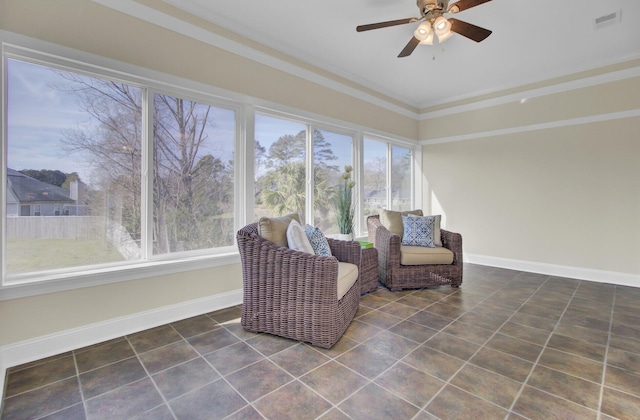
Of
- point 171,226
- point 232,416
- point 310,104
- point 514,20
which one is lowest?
point 232,416

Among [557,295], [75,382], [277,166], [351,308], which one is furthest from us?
[277,166]

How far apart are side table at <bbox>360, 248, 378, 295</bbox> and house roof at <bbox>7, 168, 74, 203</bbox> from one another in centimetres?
273

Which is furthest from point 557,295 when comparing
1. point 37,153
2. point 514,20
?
point 37,153

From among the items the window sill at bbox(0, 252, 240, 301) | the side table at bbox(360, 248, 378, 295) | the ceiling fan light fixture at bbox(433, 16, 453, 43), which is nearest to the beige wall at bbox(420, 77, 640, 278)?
the side table at bbox(360, 248, 378, 295)

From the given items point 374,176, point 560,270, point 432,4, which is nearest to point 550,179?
point 560,270

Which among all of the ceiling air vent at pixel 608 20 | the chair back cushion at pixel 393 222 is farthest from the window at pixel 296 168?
the ceiling air vent at pixel 608 20

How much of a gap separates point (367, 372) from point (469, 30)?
270 cm

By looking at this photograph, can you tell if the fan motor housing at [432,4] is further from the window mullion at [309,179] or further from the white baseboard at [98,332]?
the white baseboard at [98,332]

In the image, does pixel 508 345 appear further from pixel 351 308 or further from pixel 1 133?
pixel 1 133

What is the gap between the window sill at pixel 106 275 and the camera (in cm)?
205

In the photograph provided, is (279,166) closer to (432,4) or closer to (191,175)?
(191,175)

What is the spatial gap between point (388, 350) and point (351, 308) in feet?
1.78

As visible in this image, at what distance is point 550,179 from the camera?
440 centimetres

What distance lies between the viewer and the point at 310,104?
392 cm
